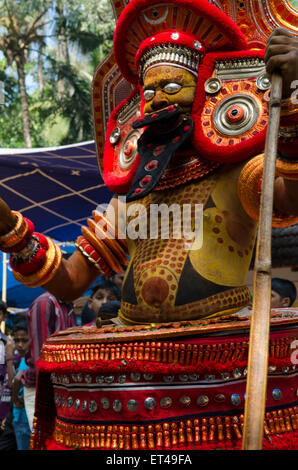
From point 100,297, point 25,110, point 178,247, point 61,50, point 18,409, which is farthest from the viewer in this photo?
point 61,50

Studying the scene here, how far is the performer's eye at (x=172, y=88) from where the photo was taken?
1.73 metres

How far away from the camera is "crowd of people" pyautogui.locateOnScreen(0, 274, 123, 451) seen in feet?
11.9

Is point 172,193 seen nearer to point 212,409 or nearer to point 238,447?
point 212,409

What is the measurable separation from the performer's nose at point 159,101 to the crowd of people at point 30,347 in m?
2.10

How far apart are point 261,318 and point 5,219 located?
3.60 ft

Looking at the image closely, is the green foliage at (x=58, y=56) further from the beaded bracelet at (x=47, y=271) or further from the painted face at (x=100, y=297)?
the beaded bracelet at (x=47, y=271)

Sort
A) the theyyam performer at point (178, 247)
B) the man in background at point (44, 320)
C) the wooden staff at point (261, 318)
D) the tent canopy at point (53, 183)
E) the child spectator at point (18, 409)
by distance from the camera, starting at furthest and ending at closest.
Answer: the tent canopy at point (53, 183), the child spectator at point (18, 409), the man in background at point (44, 320), the theyyam performer at point (178, 247), the wooden staff at point (261, 318)

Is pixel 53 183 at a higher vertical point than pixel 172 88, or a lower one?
higher

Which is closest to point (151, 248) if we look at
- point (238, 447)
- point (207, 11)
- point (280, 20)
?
point (238, 447)

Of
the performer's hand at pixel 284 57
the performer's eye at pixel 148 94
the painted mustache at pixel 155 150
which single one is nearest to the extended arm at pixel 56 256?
the painted mustache at pixel 155 150

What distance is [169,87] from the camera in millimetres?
1735

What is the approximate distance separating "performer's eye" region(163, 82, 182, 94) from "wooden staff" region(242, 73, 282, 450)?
2.02 feet

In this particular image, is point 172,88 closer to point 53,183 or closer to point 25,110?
point 53,183

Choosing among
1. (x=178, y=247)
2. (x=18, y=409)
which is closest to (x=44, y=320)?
(x=18, y=409)
